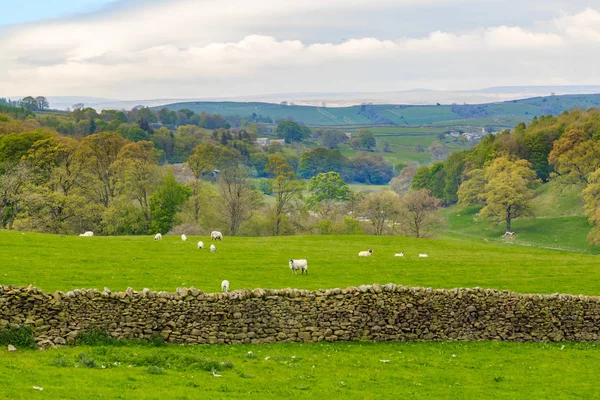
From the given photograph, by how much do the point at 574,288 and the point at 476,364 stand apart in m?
14.5

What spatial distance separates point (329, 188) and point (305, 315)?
70570 mm

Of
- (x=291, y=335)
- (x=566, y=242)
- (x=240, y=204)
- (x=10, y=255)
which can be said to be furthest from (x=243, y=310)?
(x=566, y=242)

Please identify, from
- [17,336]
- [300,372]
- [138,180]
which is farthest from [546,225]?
[17,336]

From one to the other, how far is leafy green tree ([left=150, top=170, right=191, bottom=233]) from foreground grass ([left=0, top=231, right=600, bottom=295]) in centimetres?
2249

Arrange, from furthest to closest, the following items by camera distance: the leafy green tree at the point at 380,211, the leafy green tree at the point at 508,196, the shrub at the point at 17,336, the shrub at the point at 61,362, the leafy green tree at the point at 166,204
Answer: the leafy green tree at the point at 508,196 < the leafy green tree at the point at 380,211 < the leafy green tree at the point at 166,204 < the shrub at the point at 17,336 < the shrub at the point at 61,362

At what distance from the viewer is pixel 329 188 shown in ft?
303

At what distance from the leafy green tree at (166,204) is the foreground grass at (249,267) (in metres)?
22.5

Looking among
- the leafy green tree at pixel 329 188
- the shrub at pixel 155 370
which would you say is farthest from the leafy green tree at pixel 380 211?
the shrub at pixel 155 370

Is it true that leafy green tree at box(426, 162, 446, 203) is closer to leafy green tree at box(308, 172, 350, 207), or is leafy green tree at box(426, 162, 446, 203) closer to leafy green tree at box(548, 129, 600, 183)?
leafy green tree at box(548, 129, 600, 183)

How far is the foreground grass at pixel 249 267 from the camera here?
28625 mm

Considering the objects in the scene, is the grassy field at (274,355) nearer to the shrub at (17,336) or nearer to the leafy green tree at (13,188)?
the shrub at (17,336)

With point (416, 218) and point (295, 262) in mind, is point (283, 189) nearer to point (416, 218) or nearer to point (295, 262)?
point (416, 218)

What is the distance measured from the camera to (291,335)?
868 inches

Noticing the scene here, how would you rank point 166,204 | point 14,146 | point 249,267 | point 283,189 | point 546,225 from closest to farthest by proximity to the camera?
point 249,267 < point 166,204 < point 14,146 < point 283,189 < point 546,225
